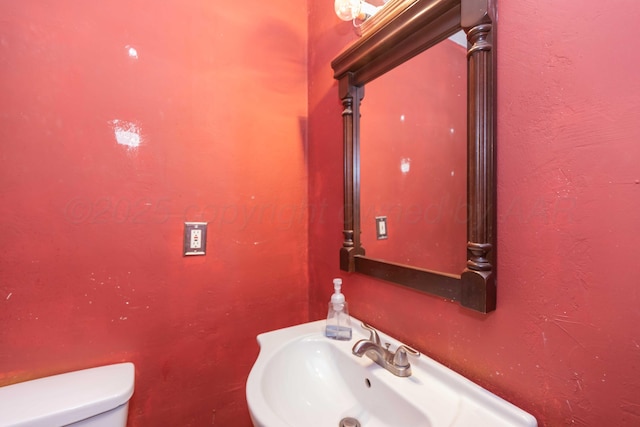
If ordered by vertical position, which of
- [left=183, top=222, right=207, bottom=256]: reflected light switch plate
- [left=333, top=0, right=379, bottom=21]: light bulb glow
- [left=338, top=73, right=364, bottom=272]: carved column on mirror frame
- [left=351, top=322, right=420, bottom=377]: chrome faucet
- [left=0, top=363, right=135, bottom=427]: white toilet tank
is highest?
[left=333, top=0, right=379, bottom=21]: light bulb glow

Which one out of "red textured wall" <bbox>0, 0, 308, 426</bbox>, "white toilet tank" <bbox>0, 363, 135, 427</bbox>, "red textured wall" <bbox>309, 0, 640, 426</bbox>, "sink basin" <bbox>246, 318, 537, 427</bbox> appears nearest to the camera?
"red textured wall" <bbox>309, 0, 640, 426</bbox>

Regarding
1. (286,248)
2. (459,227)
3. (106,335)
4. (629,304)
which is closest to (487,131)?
(459,227)

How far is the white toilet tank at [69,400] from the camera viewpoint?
2.27ft

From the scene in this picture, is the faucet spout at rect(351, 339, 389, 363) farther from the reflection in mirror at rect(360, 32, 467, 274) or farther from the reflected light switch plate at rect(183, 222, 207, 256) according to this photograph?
the reflected light switch plate at rect(183, 222, 207, 256)

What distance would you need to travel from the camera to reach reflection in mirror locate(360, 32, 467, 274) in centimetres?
72

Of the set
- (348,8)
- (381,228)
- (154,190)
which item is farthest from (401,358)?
(348,8)

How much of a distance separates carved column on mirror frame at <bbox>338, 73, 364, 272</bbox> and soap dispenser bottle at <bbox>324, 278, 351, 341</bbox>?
0.37 feet

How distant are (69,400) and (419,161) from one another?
1178mm

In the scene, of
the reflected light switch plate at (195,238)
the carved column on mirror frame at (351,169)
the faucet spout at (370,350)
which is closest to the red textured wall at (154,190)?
the reflected light switch plate at (195,238)

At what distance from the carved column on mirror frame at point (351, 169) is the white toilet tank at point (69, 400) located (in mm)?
785

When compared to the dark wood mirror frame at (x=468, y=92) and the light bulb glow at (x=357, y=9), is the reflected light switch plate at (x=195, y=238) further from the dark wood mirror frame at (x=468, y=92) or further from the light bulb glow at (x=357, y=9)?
the light bulb glow at (x=357, y=9)

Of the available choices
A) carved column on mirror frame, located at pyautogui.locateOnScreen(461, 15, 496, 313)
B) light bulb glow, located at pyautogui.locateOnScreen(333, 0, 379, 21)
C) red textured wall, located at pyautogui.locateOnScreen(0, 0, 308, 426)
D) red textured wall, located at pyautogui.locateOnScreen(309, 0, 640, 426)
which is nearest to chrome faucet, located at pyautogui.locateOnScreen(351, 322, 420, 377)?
red textured wall, located at pyautogui.locateOnScreen(309, 0, 640, 426)

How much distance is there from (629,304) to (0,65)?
5.12 feet

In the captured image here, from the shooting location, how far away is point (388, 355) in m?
0.75
